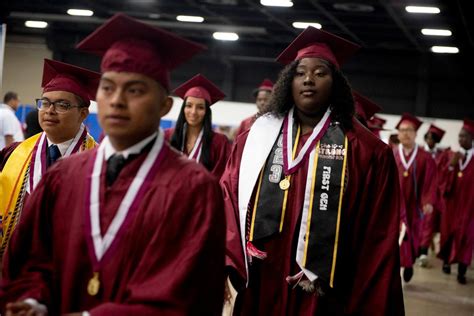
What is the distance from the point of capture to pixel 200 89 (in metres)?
7.74

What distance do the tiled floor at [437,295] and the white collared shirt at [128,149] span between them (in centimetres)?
581

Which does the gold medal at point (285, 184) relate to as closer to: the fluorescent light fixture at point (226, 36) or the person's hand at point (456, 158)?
the person's hand at point (456, 158)

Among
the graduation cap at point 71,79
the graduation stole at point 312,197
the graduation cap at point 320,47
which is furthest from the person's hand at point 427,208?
the graduation cap at point 71,79

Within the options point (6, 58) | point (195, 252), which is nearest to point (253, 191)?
point (195, 252)

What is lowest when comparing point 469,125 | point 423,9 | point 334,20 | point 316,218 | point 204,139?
point 316,218

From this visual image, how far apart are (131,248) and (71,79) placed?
86.8 inches

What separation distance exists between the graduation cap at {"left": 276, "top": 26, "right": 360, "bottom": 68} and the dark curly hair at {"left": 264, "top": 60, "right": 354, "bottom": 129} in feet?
0.22

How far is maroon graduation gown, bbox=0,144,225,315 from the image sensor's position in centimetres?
240

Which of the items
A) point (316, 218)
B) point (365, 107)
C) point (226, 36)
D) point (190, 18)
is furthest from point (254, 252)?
point (226, 36)

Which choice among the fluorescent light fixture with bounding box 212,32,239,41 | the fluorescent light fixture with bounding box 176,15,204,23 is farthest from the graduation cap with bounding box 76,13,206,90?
the fluorescent light fixture with bounding box 212,32,239,41

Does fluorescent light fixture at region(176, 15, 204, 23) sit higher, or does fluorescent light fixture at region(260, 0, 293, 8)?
fluorescent light fixture at region(176, 15, 204, 23)

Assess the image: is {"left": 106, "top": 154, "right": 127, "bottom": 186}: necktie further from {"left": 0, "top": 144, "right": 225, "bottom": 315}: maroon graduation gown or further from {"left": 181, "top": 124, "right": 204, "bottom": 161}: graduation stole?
{"left": 181, "top": 124, "right": 204, "bottom": 161}: graduation stole

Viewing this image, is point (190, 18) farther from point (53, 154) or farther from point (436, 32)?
point (53, 154)

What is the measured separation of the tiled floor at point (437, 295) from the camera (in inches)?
320
